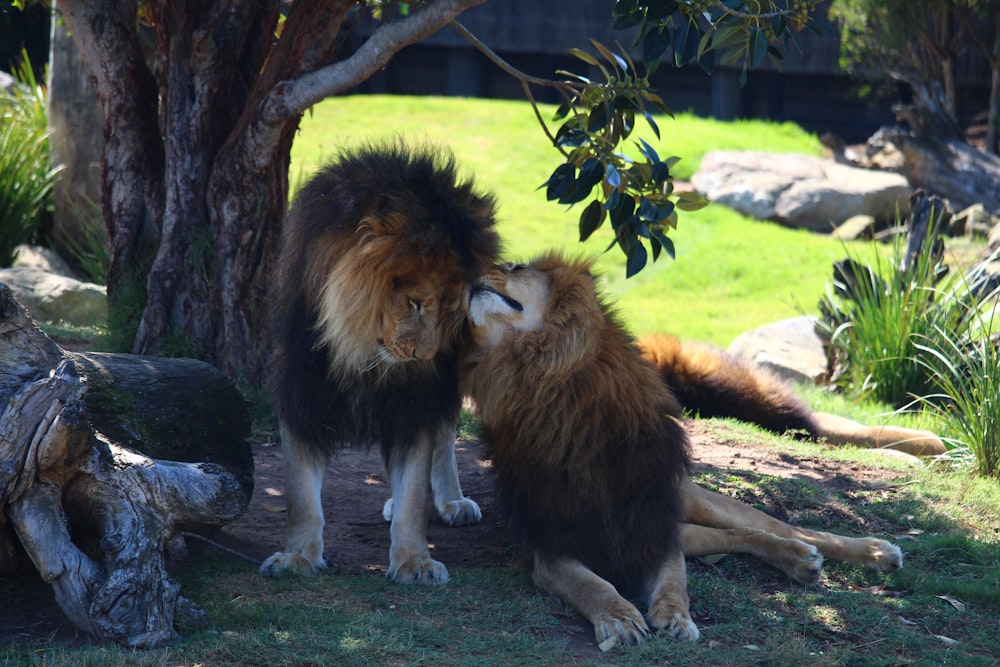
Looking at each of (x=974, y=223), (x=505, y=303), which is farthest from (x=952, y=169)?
(x=505, y=303)

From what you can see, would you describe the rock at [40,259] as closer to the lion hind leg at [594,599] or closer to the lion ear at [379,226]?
the lion ear at [379,226]

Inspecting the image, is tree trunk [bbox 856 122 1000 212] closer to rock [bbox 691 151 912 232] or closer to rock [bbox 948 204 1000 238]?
rock [bbox 691 151 912 232]

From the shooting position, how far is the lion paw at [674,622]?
3.61 meters

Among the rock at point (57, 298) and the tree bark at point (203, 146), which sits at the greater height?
the tree bark at point (203, 146)

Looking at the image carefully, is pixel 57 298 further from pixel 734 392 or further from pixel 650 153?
pixel 650 153

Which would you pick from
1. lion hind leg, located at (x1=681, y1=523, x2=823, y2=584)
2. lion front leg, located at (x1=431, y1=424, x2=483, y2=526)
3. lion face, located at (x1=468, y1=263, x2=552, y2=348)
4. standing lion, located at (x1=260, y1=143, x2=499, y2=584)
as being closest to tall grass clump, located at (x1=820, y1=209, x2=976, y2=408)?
lion hind leg, located at (x1=681, y1=523, x2=823, y2=584)

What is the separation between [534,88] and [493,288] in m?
15.2

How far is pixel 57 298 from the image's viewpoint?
8.44 meters

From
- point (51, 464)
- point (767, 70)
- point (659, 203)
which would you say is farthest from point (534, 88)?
point (51, 464)

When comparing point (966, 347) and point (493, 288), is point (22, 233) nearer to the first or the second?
point (493, 288)

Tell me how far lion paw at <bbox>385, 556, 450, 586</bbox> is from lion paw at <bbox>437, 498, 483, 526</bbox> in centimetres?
89

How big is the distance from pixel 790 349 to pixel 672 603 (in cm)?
575

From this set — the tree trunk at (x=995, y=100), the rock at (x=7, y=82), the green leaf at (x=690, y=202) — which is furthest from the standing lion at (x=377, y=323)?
Result: the tree trunk at (x=995, y=100)

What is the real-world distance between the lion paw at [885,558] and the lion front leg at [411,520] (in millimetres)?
1786
